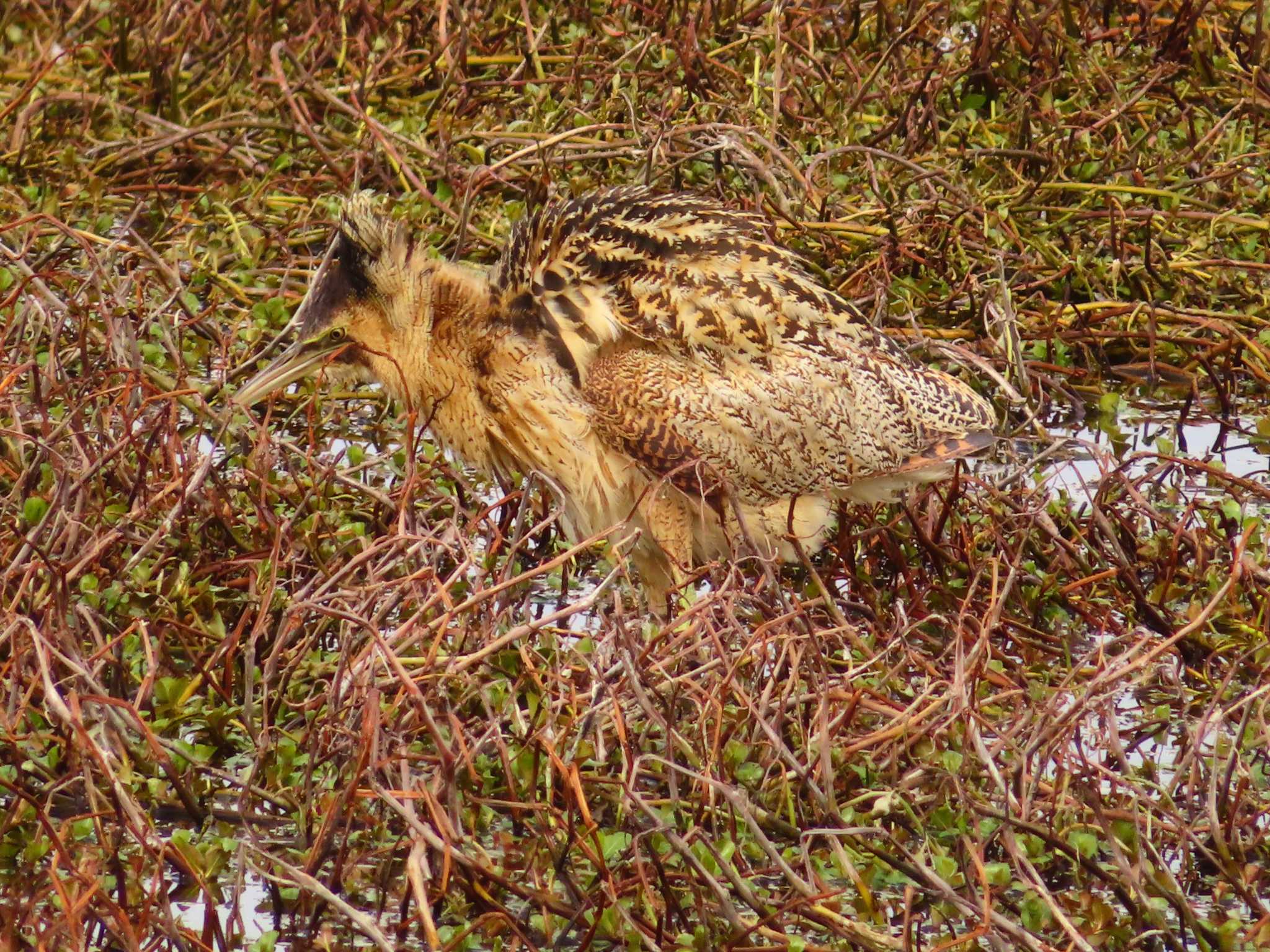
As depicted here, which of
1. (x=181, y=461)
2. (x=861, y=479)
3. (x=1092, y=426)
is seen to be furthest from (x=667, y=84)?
(x=181, y=461)

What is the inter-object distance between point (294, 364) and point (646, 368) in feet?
2.60

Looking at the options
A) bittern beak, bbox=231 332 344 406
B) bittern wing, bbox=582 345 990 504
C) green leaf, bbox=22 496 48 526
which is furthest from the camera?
bittern beak, bbox=231 332 344 406

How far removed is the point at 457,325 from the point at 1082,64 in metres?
3.09

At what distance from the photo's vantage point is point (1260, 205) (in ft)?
20.7

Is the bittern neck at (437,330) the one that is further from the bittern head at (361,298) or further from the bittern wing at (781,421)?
the bittern wing at (781,421)

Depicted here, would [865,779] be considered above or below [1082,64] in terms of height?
below

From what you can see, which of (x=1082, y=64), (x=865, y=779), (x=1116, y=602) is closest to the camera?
(x=865, y=779)

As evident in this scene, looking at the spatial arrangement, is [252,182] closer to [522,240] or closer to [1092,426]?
[522,240]

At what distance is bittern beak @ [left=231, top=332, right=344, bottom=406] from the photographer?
4523 millimetres

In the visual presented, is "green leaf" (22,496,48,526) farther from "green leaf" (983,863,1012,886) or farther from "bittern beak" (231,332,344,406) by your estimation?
"green leaf" (983,863,1012,886)

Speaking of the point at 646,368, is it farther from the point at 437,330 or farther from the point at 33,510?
the point at 33,510

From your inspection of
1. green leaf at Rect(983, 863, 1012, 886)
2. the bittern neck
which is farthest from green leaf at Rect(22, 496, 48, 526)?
green leaf at Rect(983, 863, 1012, 886)

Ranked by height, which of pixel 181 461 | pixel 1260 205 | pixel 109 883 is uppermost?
pixel 1260 205

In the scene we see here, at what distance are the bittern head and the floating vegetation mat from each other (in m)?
0.17
